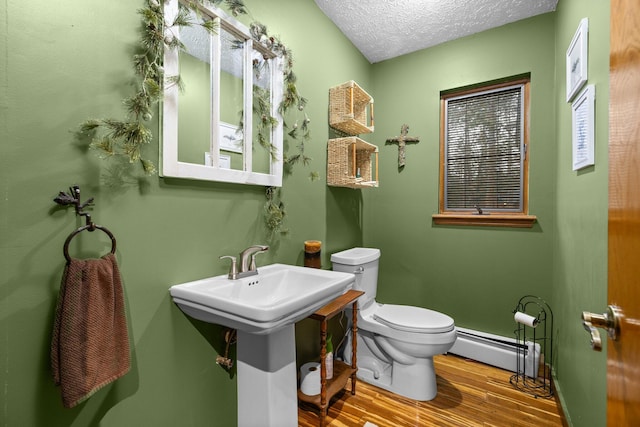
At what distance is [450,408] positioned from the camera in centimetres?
171

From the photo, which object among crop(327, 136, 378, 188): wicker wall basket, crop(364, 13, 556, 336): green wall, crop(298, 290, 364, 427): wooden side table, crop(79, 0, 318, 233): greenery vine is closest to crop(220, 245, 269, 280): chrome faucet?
crop(298, 290, 364, 427): wooden side table

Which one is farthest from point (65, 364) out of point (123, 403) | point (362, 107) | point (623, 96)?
point (362, 107)

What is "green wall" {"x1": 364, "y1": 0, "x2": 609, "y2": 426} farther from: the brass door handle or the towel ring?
the towel ring

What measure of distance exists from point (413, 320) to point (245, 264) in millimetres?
1204

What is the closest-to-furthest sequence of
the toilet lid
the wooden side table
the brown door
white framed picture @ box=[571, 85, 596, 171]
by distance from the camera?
the brown door
white framed picture @ box=[571, 85, 596, 171]
the wooden side table
the toilet lid

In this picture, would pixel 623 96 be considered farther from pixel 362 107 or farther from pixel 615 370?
pixel 362 107

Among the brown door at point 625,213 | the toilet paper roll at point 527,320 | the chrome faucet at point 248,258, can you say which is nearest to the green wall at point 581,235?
the toilet paper roll at point 527,320

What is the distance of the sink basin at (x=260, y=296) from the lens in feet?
3.06

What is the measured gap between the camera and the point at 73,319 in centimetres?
79

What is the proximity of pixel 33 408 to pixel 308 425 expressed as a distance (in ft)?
4.08

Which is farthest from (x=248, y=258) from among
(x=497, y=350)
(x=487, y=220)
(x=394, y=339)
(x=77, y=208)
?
(x=497, y=350)

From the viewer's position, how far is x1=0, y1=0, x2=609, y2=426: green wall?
79 centimetres

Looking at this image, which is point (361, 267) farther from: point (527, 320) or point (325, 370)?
point (527, 320)

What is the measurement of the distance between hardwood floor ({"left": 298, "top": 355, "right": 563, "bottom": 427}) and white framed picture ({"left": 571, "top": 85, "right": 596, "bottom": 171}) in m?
1.42
